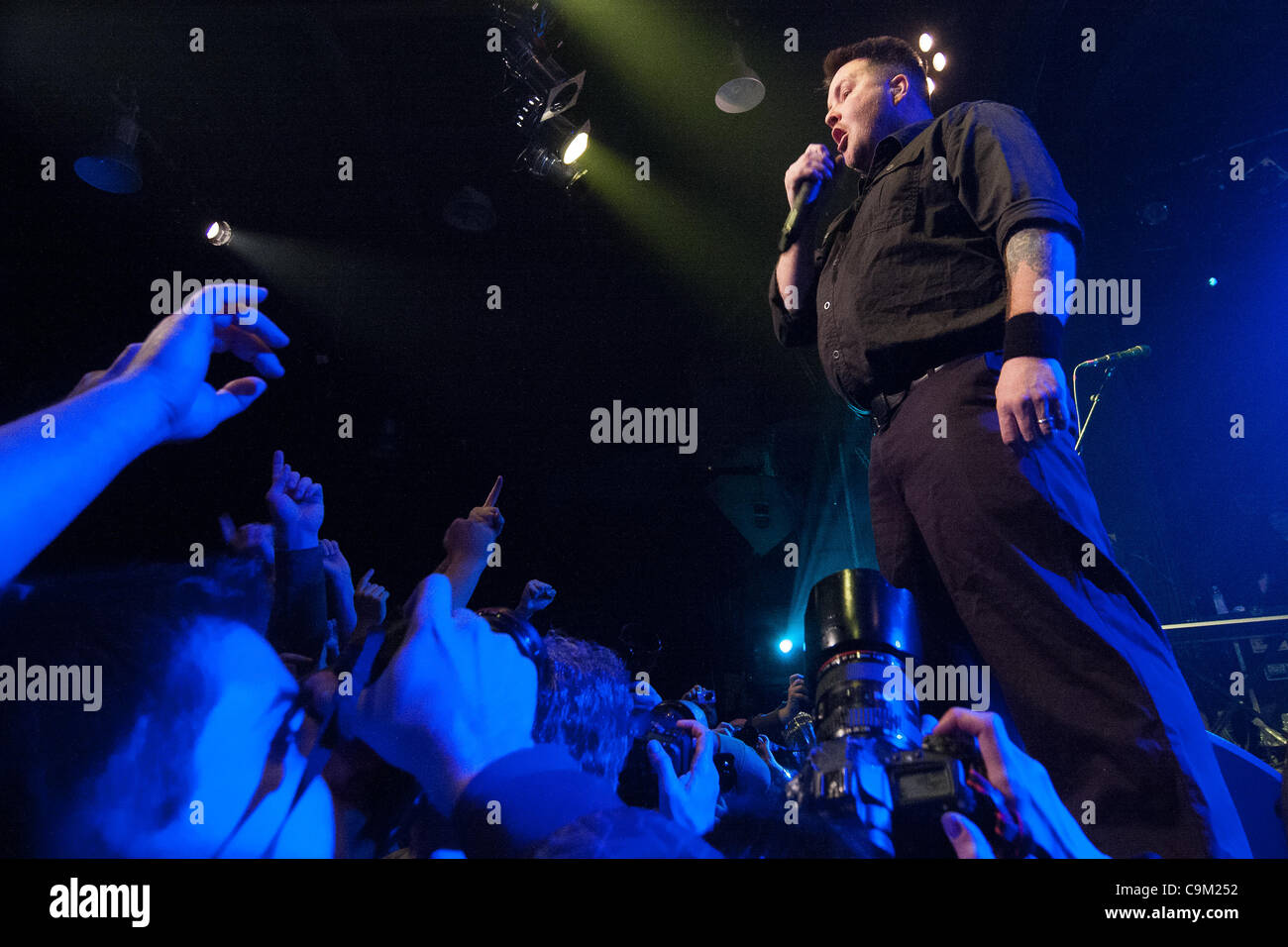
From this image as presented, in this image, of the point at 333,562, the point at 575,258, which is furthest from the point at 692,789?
the point at 575,258

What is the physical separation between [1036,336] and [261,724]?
1.50 meters

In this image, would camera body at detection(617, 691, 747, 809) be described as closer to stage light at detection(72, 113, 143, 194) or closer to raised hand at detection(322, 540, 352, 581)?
raised hand at detection(322, 540, 352, 581)

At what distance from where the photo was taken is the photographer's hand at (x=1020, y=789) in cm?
82

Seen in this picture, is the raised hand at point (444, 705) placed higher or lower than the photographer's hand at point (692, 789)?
higher

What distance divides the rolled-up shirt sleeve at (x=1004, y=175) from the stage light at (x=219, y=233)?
3.46 meters

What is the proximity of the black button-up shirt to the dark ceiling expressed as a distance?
5.31 feet

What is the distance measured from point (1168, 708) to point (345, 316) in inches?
158

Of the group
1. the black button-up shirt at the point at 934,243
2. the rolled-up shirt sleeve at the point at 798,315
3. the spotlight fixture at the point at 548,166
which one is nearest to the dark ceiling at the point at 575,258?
the spotlight fixture at the point at 548,166

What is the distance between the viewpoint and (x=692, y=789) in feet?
4.34

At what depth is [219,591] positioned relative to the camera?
50.7 inches

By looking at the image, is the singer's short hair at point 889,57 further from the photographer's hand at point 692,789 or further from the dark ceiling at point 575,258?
the photographer's hand at point 692,789

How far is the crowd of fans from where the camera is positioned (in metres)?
0.92
